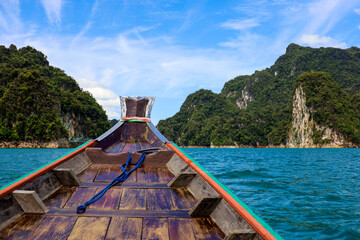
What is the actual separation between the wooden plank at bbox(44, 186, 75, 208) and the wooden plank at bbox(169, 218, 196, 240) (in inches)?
46.2

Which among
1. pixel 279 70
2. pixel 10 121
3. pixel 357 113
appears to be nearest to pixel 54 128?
pixel 10 121

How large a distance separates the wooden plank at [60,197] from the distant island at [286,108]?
2912 inches

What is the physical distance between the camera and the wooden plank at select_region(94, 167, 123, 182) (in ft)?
11.0

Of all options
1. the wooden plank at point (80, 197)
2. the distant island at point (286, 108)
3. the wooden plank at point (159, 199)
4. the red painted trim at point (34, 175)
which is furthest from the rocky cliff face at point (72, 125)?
the wooden plank at point (159, 199)

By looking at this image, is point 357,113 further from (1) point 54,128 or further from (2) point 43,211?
(2) point 43,211

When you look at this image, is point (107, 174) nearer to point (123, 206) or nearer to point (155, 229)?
point (123, 206)

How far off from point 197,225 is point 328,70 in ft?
399

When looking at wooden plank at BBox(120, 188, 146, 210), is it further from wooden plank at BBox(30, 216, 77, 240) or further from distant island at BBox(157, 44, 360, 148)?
distant island at BBox(157, 44, 360, 148)

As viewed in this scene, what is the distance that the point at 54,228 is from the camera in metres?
2.16

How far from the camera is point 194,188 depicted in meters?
3.06

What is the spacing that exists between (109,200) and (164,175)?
1.05 metres

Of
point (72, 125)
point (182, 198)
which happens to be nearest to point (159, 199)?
point (182, 198)

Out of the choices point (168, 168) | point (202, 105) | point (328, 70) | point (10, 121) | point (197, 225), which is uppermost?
point (328, 70)

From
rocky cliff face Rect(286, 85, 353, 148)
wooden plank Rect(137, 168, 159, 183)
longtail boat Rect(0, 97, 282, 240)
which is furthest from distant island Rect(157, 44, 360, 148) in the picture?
longtail boat Rect(0, 97, 282, 240)
